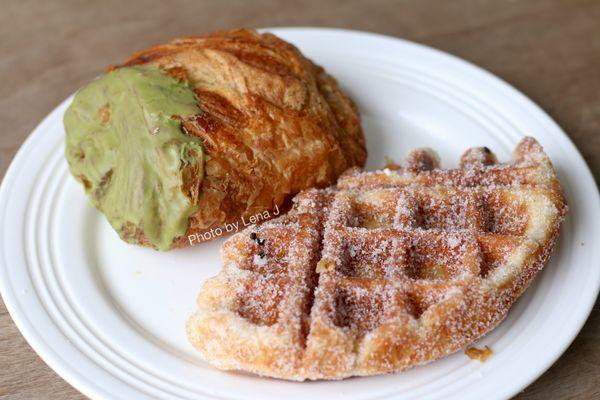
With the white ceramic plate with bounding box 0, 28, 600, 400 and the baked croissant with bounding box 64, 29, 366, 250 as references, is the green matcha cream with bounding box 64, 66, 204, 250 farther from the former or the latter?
the white ceramic plate with bounding box 0, 28, 600, 400

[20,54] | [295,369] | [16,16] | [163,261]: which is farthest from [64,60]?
[295,369]

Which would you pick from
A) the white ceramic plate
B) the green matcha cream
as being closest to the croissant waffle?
the white ceramic plate

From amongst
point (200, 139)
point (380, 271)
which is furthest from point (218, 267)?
point (380, 271)

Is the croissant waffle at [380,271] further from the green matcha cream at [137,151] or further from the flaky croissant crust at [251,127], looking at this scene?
the green matcha cream at [137,151]

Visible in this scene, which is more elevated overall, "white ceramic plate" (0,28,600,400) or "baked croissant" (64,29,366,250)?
"baked croissant" (64,29,366,250)

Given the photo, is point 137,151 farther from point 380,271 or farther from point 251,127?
point 380,271

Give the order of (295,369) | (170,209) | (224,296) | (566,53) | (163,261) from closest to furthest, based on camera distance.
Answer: (295,369) → (224,296) → (170,209) → (163,261) → (566,53)

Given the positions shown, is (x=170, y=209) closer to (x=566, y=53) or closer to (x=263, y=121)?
(x=263, y=121)
